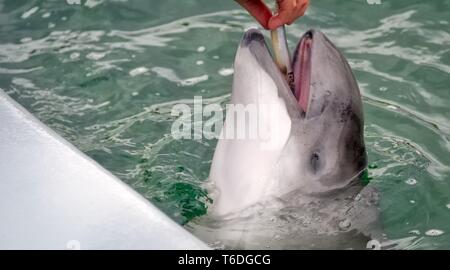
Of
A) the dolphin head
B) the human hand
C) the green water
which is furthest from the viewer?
the green water

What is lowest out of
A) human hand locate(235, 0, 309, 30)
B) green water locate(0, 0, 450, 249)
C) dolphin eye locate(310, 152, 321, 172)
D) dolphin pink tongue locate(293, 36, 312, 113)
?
green water locate(0, 0, 450, 249)

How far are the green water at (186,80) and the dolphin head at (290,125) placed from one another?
0.41 m

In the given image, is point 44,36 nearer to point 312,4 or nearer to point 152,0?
point 152,0

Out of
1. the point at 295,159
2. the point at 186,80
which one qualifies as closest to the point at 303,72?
the point at 295,159

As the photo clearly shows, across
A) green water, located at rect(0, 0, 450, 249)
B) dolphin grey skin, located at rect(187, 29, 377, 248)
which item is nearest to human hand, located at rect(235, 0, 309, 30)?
dolphin grey skin, located at rect(187, 29, 377, 248)

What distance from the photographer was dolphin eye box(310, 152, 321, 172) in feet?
10.7

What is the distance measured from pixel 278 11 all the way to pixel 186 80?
6.18 ft

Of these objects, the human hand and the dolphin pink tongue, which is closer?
the human hand

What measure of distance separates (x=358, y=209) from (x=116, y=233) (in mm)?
1281

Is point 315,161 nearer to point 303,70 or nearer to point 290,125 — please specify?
point 290,125

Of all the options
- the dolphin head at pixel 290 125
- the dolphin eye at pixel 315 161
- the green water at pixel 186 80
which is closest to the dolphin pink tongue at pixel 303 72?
the dolphin head at pixel 290 125

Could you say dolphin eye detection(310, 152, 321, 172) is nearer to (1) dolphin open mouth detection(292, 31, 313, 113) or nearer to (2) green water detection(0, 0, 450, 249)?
(1) dolphin open mouth detection(292, 31, 313, 113)

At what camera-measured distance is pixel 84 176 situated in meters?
2.58
